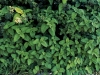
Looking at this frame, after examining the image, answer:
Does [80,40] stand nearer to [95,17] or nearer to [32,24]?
[95,17]

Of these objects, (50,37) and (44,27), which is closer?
(44,27)

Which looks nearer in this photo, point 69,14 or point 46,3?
point 69,14

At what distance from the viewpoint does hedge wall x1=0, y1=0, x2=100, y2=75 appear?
314 cm

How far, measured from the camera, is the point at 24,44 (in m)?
3.24

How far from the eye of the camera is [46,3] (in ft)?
11.4

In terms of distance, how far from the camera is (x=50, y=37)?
3.24 m

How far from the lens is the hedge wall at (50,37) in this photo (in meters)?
3.14

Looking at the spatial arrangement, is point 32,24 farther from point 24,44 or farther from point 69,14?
point 69,14

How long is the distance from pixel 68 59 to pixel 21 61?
656 mm

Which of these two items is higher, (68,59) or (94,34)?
(94,34)

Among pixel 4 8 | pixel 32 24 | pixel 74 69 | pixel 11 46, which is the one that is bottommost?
pixel 74 69

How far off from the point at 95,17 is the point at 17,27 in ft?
3.46

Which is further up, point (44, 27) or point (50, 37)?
point (44, 27)

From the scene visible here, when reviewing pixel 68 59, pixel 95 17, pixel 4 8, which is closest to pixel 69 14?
pixel 95 17
